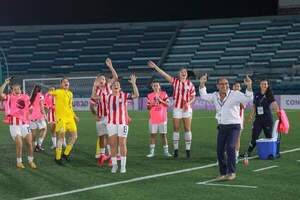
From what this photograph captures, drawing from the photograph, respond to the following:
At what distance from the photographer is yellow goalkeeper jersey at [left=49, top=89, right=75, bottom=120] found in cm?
1406

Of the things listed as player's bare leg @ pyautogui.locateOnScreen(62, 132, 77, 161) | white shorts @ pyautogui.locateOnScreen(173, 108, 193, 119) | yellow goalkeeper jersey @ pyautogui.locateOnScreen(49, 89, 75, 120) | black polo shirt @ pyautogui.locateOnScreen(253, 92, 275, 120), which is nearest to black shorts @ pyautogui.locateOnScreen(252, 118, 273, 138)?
black polo shirt @ pyautogui.locateOnScreen(253, 92, 275, 120)

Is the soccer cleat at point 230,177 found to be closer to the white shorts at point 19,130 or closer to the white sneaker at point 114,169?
the white sneaker at point 114,169

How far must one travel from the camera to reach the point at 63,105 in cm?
1411

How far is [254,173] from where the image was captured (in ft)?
40.0

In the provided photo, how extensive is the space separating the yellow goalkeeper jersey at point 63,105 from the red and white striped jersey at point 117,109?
1924mm

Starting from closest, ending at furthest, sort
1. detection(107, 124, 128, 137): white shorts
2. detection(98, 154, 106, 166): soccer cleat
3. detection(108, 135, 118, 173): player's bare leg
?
detection(107, 124, 128, 137): white shorts, detection(108, 135, 118, 173): player's bare leg, detection(98, 154, 106, 166): soccer cleat

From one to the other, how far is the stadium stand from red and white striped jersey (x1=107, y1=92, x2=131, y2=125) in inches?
1254

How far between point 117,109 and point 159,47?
3875cm

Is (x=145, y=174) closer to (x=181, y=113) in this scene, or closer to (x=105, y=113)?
(x=105, y=113)

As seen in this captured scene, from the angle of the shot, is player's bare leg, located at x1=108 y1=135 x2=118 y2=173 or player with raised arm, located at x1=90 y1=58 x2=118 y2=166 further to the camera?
player with raised arm, located at x1=90 y1=58 x2=118 y2=166

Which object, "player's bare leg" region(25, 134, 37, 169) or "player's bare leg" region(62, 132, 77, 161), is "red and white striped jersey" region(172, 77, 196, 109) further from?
"player's bare leg" region(25, 134, 37, 169)

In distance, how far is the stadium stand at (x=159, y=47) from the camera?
153ft

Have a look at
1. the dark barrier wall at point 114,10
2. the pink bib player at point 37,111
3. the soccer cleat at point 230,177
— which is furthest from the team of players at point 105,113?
the dark barrier wall at point 114,10

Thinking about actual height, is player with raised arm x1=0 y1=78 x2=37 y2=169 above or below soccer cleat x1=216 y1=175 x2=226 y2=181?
above
